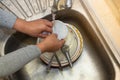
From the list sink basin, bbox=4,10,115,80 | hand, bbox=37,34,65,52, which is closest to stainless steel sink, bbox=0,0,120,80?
sink basin, bbox=4,10,115,80

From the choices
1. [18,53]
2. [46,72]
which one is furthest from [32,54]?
[46,72]

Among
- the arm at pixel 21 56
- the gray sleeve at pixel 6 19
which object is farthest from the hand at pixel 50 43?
the gray sleeve at pixel 6 19

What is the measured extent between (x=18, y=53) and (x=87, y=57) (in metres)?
0.29

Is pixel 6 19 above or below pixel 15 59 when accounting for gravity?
above

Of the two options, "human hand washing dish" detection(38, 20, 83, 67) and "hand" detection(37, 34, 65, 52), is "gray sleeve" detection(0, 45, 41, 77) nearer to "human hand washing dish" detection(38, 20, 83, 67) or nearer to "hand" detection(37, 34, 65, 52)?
"hand" detection(37, 34, 65, 52)

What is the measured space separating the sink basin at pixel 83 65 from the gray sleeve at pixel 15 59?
6.4 inches

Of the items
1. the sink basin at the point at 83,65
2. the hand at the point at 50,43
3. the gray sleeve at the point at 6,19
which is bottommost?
the sink basin at the point at 83,65

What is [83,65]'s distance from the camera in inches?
34.8

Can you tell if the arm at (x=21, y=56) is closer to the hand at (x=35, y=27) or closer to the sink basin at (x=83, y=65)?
the hand at (x=35, y=27)

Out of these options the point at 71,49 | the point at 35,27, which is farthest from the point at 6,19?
the point at 71,49

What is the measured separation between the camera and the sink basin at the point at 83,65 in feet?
2.85

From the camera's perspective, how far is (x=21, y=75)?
2.91 feet

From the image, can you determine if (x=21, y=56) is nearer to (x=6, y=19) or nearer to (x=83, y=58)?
(x=6, y=19)

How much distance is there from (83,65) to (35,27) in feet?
0.72
